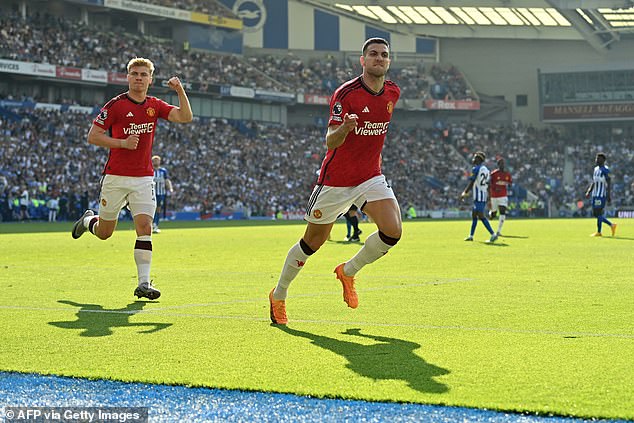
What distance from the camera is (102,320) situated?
28.2 feet

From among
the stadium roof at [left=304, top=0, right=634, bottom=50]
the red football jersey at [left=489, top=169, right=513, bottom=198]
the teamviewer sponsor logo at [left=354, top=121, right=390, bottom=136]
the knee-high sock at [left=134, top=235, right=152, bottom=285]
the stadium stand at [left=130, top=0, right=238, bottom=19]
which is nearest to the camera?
the teamviewer sponsor logo at [left=354, top=121, right=390, bottom=136]

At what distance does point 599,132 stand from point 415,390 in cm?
7895

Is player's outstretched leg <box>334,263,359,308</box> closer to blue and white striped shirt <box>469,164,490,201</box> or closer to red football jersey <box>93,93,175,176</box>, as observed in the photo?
red football jersey <box>93,93,175,176</box>

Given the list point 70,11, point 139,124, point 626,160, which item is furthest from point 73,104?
point 139,124

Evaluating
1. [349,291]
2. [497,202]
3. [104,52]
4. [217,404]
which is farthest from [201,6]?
[217,404]

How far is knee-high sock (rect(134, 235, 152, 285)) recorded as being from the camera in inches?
414

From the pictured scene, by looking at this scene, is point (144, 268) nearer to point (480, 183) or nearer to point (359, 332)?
point (359, 332)

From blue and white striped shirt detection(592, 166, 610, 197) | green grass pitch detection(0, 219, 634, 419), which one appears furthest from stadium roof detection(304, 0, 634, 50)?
green grass pitch detection(0, 219, 634, 419)

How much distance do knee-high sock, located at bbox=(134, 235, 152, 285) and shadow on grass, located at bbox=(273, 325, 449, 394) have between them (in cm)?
317

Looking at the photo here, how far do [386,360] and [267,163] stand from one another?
57.4 meters

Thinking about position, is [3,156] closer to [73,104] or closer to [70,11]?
[73,104]

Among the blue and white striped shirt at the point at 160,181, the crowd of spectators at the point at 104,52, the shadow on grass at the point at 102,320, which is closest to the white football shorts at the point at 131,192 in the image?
the shadow on grass at the point at 102,320

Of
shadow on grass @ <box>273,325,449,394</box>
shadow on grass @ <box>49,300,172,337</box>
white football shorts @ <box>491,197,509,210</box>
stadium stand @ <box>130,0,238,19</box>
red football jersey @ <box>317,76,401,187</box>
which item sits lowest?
shadow on grass @ <box>49,300,172,337</box>

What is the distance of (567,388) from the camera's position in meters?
5.25
